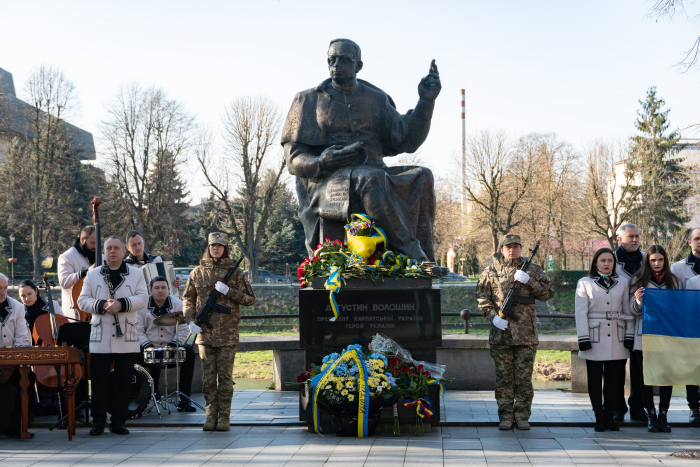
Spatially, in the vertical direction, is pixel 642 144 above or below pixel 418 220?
above

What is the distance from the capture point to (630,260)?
733 cm

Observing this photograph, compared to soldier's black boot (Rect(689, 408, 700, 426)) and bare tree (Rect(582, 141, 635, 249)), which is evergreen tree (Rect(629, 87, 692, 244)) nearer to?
bare tree (Rect(582, 141, 635, 249))

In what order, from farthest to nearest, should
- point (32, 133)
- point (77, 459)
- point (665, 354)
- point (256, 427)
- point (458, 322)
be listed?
point (32, 133), point (458, 322), point (256, 427), point (665, 354), point (77, 459)

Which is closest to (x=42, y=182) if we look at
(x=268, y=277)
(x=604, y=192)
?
(x=268, y=277)

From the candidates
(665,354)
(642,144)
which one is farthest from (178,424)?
(642,144)

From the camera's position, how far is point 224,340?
691cm

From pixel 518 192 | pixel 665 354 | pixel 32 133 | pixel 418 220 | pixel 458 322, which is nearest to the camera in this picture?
pixel 665 354

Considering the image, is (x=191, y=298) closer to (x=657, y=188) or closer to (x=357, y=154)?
(x=357, y=154)

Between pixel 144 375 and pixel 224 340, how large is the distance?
149cm

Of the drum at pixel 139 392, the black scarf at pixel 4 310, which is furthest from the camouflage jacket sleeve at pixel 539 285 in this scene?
the black scarf at pixel 4 310

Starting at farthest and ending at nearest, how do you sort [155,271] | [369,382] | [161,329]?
[155,271]
[161,329]
[369,382]

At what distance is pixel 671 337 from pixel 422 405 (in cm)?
243

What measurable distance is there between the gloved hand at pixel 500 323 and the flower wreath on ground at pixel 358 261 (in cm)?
73

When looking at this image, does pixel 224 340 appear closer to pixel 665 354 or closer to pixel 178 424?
pixel 178 424
